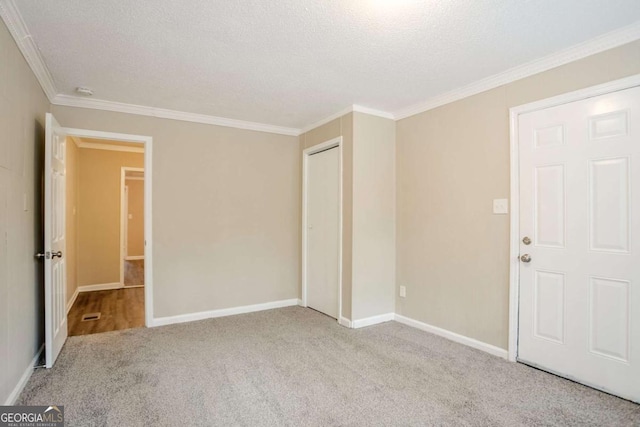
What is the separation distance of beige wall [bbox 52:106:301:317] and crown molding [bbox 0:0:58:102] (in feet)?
1.91

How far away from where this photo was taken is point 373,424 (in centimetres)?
192

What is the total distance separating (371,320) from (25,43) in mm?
3698

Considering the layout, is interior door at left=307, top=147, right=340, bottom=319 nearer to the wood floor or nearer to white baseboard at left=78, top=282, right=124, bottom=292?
the wood floor

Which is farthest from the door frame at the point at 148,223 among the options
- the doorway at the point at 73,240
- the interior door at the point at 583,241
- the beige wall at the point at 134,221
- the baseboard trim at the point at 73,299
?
the beige wall at the point at 134,221

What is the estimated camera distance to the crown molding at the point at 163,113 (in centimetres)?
335

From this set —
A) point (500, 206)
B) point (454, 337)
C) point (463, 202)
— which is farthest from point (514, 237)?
point (454, 337)

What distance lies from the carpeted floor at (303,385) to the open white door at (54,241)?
20 cm

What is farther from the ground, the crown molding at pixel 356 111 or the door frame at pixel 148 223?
the crown molding at pixel 356 111

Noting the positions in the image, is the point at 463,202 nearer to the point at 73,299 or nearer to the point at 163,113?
the point at 163,113

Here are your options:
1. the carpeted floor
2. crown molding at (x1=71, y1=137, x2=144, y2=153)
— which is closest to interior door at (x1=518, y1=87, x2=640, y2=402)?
the carpeted floor

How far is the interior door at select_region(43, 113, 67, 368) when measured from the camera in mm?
2594

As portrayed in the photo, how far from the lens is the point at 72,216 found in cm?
Answer: 477

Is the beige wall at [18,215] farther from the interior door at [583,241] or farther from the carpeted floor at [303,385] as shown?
the interior door at [583,241]

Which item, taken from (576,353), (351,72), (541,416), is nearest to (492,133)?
(351,72)
